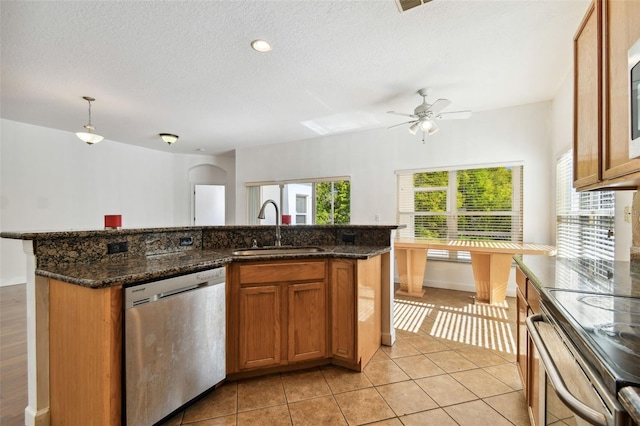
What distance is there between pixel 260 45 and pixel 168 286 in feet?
7.17

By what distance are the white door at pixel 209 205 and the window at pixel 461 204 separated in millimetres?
4902

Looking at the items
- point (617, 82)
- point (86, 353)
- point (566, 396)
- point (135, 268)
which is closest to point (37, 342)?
point (86, 353)

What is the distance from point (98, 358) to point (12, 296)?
433cm

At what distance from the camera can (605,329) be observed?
763 millimetres

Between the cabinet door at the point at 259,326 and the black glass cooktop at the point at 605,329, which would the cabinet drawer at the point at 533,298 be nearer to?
the black glass cooktop at the point at 605,329

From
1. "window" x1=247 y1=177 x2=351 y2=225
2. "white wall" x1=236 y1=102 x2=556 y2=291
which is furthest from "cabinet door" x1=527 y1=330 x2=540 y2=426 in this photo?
"window" x1=247 y1=177 x2=351 y2=225

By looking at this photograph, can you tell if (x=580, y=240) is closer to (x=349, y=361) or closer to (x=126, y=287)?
(x=349, y=361)

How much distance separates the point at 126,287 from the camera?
1.35 metres

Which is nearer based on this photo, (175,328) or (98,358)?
(98,358)

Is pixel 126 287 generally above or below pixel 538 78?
below

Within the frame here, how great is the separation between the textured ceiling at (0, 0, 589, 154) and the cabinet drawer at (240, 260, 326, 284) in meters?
1.89

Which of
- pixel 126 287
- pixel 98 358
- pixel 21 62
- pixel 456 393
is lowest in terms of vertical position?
pixel 456 393

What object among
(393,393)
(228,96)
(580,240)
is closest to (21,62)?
(228,96)

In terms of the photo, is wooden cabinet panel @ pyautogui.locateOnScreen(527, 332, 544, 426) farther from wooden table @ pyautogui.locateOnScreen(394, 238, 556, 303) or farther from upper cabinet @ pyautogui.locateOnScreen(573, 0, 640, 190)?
wooden table @ pyautogui.locateOnScreen(394, 238, 556, 303)
